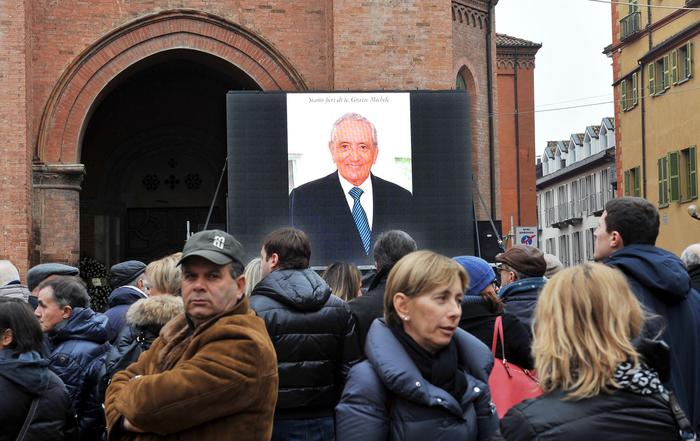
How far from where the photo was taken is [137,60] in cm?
1834

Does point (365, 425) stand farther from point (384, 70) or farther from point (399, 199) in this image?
point (384, 70)

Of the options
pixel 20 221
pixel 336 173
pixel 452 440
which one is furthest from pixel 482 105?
pixel 452 440

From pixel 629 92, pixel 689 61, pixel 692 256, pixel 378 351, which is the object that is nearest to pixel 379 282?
pixel 378 351

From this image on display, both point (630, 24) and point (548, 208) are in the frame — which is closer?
point (630, 24)

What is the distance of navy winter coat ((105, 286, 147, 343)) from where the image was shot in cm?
619

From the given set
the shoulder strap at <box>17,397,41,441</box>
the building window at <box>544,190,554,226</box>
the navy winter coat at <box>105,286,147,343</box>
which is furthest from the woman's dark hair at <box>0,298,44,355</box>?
the building window at <box>544,190,554,226</box>

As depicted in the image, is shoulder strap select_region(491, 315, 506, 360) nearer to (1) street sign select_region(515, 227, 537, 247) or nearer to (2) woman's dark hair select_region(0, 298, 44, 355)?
(2) woman's dark hair select_region(0, 298, 44, 355)

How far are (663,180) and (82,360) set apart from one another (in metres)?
29.5

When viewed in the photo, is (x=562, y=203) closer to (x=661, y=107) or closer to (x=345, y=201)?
(x=661, y=107)

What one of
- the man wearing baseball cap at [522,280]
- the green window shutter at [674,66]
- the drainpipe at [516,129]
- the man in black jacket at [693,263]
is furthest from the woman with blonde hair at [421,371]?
the drainpipe at [516,129]

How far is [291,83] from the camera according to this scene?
18578 millimetres

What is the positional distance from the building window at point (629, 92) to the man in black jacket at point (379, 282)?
31633 millimetres

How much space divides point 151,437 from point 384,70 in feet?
50.4

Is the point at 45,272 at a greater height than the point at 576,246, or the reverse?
the point at 45,272
